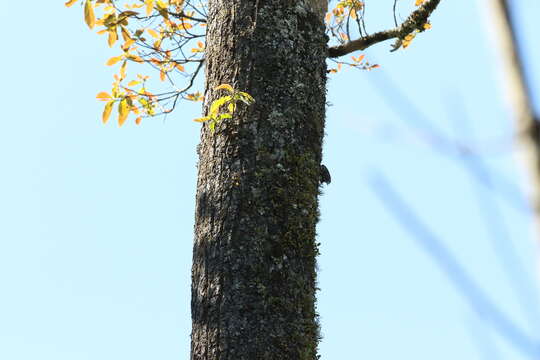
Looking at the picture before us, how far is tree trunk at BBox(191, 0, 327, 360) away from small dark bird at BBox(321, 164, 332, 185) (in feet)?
0.24

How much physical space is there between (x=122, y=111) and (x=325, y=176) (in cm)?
110

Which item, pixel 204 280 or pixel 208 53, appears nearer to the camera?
pixel 204 280

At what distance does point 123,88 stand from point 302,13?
4.01 ft

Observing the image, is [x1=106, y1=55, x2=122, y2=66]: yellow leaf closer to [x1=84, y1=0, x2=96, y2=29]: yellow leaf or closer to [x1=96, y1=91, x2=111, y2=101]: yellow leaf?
[x1=96, y1=91, x2=111, y2=101]: yellow leaf

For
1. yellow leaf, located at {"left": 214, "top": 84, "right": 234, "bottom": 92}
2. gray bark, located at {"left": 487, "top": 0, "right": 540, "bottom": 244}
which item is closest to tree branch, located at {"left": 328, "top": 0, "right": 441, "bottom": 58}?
yellow leaf, located at {"left": 214, "top": 84, "right": 234, "bottom": 92}

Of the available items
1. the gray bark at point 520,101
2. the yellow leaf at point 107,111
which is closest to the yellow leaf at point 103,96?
the yellow leaf at point 107,111

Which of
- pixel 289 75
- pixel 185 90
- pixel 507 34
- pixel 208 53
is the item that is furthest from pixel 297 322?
pixel 185 90

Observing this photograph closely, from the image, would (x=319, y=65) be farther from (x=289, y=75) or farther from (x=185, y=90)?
(x=185, y=90)

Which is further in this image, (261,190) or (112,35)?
(112,35)

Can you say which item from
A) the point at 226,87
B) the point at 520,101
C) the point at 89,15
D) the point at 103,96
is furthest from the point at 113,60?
the point at 520,101

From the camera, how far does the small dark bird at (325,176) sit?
2788 mm

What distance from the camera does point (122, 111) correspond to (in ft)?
11.1

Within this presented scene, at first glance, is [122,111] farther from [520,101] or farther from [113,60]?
[520,101]

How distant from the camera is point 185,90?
4.24 m
